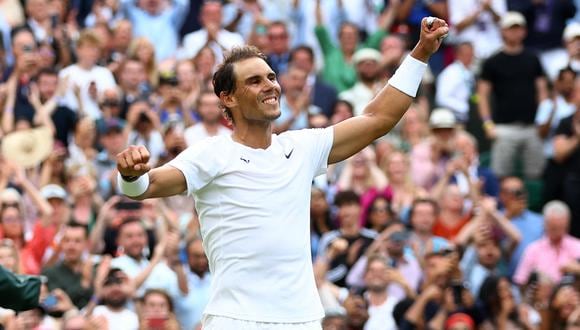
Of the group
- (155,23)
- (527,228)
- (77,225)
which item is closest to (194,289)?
(77,225)

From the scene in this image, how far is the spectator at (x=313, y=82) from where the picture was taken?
15.8 m

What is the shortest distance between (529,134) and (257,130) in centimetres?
873

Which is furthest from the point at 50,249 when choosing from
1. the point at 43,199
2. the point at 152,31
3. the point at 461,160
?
the point at 152,31

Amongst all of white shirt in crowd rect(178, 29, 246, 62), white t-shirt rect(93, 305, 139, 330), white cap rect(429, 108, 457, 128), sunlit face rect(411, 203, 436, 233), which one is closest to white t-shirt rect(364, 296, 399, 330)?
sunlit face rect(411, 203, 436, 233)

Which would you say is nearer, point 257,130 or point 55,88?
point 257,130

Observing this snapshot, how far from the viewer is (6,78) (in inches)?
597

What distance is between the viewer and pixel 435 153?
47.1 feet

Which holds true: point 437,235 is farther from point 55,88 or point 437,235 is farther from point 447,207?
point 55,88

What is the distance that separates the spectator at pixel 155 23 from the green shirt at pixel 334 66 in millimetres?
1659

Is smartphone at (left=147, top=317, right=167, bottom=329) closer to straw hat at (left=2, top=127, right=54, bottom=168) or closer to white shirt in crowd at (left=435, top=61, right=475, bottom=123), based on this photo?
straw hat at (left=2, top=127, right=54, bottom=168)

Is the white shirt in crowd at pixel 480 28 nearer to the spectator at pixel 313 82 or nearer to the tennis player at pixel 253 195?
the spectator at pixel 313 82

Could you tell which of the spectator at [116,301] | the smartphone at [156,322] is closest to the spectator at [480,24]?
the spectator at [116,301]

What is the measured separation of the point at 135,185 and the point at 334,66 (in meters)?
10.2

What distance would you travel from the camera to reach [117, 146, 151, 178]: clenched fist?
21.0 feet
